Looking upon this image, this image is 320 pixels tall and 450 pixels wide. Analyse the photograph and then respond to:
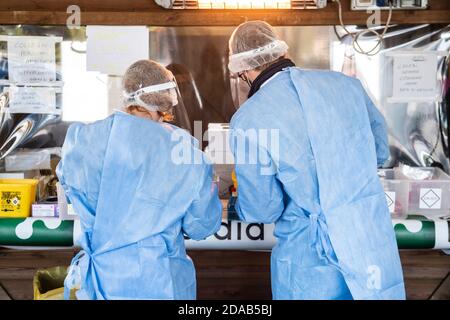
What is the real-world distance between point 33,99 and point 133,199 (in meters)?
1.67

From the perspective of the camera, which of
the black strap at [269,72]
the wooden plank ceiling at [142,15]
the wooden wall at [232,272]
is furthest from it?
the wooden wall at [232,272]

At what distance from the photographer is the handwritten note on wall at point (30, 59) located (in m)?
3.15

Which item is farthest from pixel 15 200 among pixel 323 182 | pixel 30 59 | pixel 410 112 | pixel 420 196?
pixel 410 112

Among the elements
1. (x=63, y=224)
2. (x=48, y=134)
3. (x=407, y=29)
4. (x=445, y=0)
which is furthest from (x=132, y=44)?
(x=445, y=0)

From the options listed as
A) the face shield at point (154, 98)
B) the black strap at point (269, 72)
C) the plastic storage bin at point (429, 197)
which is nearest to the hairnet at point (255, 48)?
the black strap at point (269, 72)

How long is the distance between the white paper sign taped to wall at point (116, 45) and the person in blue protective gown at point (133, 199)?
1.35 metres

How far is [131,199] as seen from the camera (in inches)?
70.2

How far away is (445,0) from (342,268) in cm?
185

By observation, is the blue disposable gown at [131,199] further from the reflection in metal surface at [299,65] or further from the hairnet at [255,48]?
the reflection in metal surface at [299,65]

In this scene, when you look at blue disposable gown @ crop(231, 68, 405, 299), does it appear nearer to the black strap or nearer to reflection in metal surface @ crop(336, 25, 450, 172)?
the black strap

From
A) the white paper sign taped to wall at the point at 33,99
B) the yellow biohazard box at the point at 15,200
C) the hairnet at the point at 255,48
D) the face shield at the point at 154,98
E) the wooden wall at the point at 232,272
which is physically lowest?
the wooden wall at the point at 232,272

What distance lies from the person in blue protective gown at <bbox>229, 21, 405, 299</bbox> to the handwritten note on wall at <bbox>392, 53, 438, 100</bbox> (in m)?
1.29
